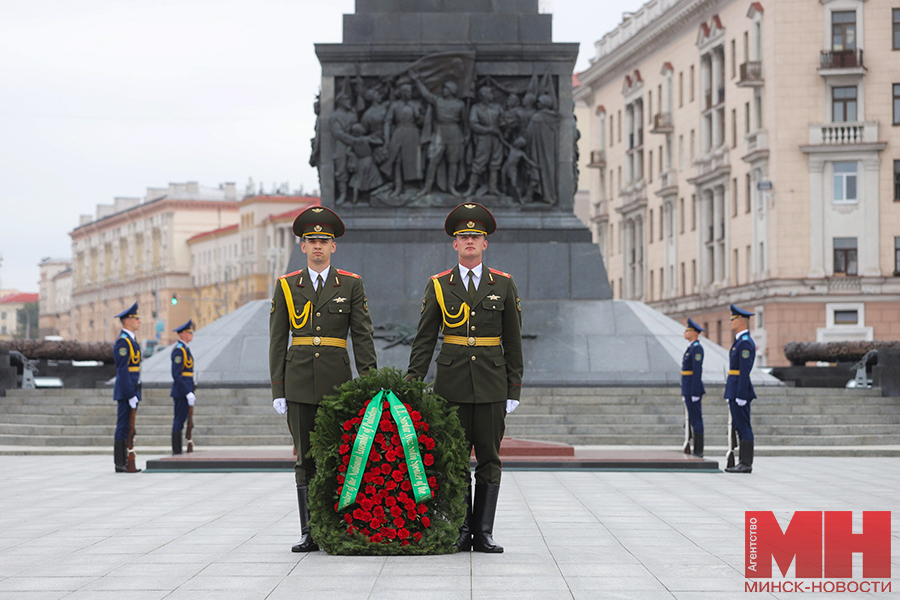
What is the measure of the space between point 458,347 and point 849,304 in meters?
44.1

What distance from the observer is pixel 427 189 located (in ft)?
82.1

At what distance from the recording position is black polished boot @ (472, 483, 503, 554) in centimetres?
824

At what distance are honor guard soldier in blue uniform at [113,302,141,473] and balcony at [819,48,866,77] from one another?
40.5m

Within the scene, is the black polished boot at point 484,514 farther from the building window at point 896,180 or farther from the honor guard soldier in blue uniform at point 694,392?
the building window at point 896,180

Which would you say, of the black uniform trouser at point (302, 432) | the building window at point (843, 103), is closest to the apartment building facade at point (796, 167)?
the building window at point (843, 103)

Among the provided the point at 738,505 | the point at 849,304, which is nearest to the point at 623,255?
the point at 849,304

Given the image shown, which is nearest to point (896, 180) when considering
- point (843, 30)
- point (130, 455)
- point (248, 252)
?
point (843, 30)

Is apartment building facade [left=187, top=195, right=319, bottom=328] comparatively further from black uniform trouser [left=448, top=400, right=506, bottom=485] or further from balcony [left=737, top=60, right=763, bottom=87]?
black uniform trouser [left=448, top=400, right=506, bottom=485]

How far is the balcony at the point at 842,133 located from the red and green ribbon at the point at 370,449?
45203 millimetres

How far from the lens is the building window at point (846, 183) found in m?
50.5

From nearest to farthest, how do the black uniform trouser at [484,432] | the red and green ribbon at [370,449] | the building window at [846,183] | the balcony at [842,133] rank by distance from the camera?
the red and green ribbon at [370,449]
the black uniform trouser at [484,432]
the balcony at [842,133]
the building window at [846,183]

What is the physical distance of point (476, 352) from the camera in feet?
27.3

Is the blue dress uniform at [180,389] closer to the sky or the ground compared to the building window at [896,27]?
closer to the ground

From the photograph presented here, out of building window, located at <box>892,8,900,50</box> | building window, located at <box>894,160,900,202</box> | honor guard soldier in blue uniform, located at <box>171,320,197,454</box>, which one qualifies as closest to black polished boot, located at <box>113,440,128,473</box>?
honor guard soldier in blue uniform, located at <box>171,320,197,454</box>
